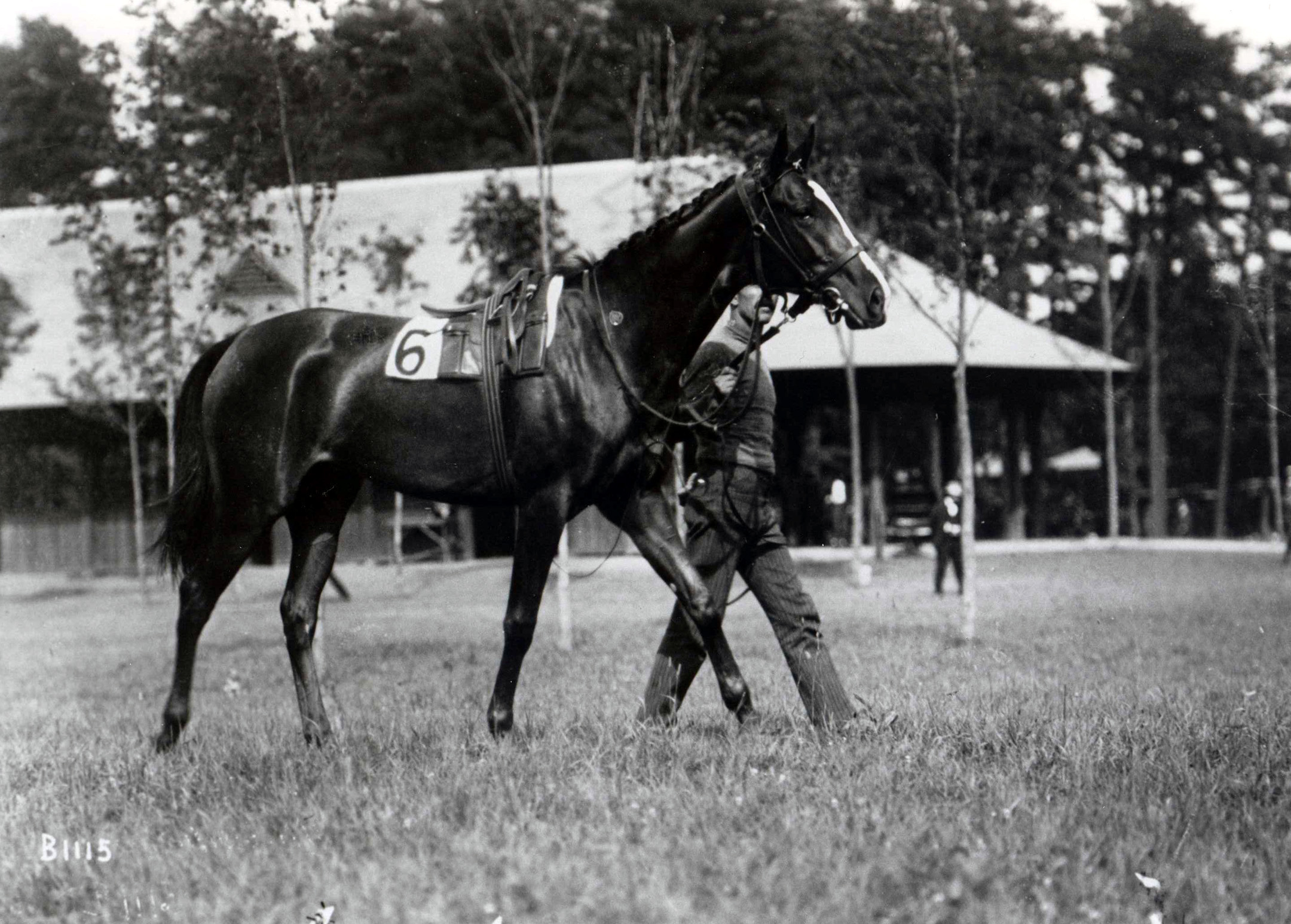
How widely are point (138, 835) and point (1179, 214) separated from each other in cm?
3992

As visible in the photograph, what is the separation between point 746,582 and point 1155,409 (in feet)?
119

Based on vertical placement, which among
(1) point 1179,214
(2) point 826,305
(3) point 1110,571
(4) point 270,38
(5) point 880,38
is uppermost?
(1) point 1179,214

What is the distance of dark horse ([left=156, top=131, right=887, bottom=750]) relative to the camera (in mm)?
4965

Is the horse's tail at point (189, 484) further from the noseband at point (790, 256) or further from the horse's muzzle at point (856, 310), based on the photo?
the horse's muzzle at point (856, 310)

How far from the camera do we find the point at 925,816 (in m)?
3.67

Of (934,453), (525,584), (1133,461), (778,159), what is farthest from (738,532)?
(1133,461)

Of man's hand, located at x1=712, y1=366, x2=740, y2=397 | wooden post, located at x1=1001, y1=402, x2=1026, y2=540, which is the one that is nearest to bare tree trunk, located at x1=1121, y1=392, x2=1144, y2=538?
wooden post, located at x1=1001, y1=402, x2=1026, y2=540

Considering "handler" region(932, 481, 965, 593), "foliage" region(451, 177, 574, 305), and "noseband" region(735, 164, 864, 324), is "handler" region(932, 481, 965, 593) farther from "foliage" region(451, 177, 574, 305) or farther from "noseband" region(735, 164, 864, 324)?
"noseband" region(735, 164, 864, 324)

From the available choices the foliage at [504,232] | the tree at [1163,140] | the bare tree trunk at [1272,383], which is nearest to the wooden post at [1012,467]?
the bare tree trunk at [1272,383]

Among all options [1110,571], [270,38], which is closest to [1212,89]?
[1110,571]

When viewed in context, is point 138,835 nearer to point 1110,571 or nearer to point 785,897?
point 785,897

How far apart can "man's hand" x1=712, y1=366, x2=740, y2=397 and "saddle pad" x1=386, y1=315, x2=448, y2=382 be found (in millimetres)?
1270

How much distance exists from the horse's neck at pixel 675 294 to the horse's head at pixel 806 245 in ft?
0.46

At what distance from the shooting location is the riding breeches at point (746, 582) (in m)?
5.39
